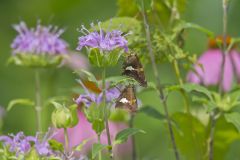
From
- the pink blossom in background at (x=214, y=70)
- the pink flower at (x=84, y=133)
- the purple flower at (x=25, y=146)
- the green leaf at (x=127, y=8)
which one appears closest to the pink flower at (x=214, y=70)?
the pink blossom in background at (x=214, y=70)

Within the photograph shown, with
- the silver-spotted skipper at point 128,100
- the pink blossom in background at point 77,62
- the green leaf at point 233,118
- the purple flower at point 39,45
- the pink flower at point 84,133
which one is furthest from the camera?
the pink blossom in background at point 77,62

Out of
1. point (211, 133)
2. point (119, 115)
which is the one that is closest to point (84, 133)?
point (119, 115)

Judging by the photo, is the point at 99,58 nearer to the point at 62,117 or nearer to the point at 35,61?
the point at 62,117

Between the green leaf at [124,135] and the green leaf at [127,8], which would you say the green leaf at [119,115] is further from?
the green leaf at [124,135]

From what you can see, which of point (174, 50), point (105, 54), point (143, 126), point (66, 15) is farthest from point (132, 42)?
point (66, 15)

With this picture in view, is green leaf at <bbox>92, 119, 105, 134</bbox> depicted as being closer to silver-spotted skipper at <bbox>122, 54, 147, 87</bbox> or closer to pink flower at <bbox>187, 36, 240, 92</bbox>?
silver-spotted skipper at <bbox>122, 54, 147, 87</bbox>

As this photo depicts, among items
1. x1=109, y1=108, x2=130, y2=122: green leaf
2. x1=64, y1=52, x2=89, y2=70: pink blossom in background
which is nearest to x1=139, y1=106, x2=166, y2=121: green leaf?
x1=109, y1=108, x2=130, y2=122: green leaf
